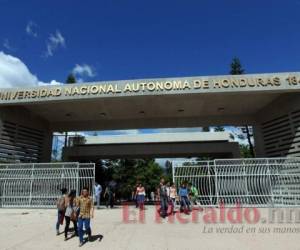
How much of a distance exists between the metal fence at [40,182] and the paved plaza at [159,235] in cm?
390

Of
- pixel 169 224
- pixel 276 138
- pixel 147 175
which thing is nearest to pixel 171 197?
pixel 169 224

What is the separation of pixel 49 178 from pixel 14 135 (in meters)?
4.16

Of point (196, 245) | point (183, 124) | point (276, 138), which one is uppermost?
point (183, 124)

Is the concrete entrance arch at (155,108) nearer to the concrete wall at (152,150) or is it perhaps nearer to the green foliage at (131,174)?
the concrete wall at (152,150)

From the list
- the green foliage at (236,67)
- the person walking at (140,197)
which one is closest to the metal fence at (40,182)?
the person walking at (140,197)

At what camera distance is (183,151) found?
77.0ft

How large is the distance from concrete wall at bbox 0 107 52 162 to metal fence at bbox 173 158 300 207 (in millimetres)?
9206

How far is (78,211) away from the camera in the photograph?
837 centimetres

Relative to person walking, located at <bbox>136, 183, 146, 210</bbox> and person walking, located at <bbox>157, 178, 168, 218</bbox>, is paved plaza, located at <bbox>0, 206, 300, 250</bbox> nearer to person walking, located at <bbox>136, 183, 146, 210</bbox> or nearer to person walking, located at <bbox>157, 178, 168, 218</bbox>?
person walking, located at <bbox>157, 178, 168, 218</bbox>

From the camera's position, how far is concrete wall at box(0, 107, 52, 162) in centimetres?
1722

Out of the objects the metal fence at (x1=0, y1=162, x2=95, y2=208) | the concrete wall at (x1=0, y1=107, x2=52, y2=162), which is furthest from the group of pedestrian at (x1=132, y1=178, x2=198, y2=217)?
the concrete wall at (x1=0, y1=107, x2=52, y2=162)

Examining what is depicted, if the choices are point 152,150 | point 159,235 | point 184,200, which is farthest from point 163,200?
point 152,150

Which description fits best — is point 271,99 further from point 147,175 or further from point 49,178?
point 147,175

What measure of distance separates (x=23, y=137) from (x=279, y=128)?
14.7 metres
